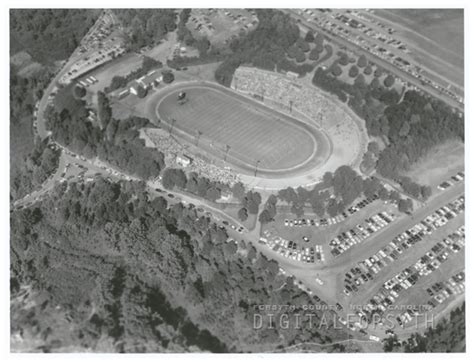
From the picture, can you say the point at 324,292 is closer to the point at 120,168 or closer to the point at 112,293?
the point at 112,293

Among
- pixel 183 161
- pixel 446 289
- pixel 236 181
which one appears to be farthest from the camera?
pixel 183 161

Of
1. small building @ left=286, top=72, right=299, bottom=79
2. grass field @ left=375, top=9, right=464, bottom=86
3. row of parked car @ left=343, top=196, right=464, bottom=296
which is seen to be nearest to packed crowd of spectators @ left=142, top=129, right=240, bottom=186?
row of parked car @ left=343, top=196, right=464, bottom=296

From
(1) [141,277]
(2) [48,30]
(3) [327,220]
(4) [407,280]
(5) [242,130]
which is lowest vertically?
(1) [141,277]

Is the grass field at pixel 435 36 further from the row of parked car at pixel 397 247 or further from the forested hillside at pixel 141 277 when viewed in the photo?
the forested hillside at pixel 141 277

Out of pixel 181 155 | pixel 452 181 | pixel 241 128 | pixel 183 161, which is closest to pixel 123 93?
pixel 181 155

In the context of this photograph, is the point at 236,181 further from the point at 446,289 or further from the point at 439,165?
the point at 439,165

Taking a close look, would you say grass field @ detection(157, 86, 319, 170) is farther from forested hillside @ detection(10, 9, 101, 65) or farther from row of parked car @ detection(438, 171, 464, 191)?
row of parked car @ detection(438, 171, 464, 191)

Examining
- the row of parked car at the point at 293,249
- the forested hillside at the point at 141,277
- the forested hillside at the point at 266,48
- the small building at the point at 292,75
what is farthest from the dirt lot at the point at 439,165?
the forested hillside at the point at 141,277
